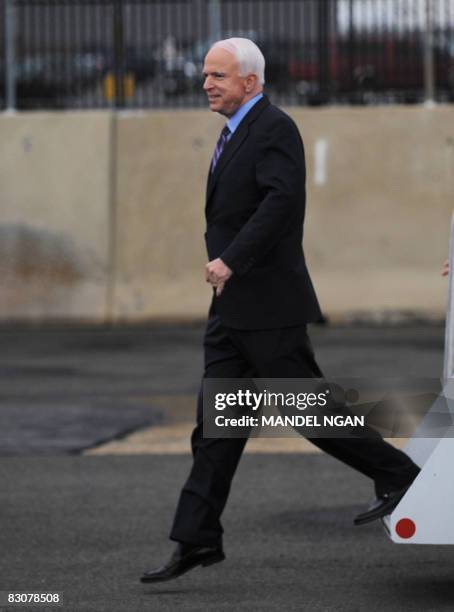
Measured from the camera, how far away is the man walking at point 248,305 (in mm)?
5520

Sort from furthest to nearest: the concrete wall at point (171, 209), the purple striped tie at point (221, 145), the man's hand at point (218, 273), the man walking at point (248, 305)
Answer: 1. the concrete wall at point (171, 209)
2. the purple striped tie at point (221, 145)
3. the man walking at point (248, 305)
4. the man's hand at point (218, 273)

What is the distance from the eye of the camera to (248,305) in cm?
556

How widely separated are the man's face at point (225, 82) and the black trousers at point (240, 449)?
29.1 inches

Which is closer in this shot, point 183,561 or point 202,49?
point 183,561

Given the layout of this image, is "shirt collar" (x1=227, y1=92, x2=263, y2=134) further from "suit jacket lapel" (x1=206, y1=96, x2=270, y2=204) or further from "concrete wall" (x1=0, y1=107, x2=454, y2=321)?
"concrete wall" (x1=0, y1=107, x2=454, y2=321)

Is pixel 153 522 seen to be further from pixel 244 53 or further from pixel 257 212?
pixel 244 53

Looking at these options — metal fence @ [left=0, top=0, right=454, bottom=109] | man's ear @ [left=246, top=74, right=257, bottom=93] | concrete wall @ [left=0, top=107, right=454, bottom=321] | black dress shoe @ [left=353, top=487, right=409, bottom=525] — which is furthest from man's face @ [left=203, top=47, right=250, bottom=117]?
metal fence @ [left=0, top=0, right=454, bottom=109]

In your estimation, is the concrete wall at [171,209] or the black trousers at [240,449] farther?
the concrete wall at [171,209]

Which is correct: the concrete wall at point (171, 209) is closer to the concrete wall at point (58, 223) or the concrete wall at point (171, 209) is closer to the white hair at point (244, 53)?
the concrete wall at point (58, 223)

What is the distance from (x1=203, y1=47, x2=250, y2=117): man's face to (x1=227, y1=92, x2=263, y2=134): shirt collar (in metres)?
0.01

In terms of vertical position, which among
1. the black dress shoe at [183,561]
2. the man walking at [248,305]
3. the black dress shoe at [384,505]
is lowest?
the black dress shoe at [183,561]

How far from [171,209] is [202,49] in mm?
1697

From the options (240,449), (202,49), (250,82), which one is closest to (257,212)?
(250,82)

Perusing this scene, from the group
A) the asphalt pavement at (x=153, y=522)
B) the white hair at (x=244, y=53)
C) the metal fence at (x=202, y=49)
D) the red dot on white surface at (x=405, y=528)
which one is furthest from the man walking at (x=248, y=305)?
the metal fence at (x=202, y=49)
